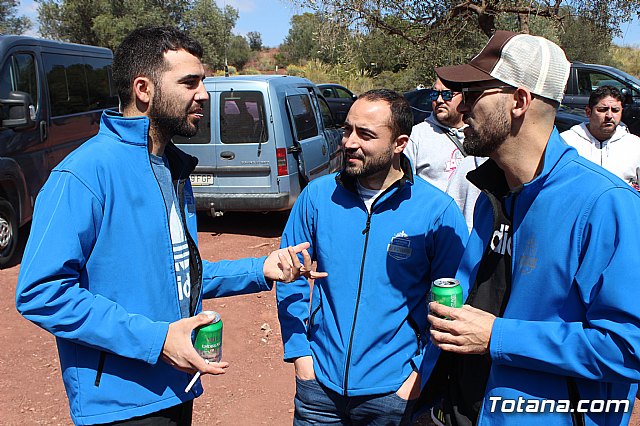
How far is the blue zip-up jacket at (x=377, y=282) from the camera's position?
8.08 feet

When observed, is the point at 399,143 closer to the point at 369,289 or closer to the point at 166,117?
the point at 369,289

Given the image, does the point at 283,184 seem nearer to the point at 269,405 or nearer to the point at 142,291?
the point at 269,405

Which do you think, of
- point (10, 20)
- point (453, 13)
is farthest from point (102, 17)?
point (453, 13)

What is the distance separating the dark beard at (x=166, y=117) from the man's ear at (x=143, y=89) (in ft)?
0.08

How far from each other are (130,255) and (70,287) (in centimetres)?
24

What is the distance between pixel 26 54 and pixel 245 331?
4552 mm

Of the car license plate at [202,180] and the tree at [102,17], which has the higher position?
the tree at [102,17]

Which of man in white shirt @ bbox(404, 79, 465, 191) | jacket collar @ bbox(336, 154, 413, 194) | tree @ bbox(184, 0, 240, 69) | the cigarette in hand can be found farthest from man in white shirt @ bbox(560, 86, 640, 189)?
tree @ bbox(184, 0, 240, 69)

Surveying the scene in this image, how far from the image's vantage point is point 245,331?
211 inches

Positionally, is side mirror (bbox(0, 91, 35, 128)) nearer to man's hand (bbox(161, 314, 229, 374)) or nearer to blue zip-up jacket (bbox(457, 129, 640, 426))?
man's hand (bbox(161, 314, 229, 374))

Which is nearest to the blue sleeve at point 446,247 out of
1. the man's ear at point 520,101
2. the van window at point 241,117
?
the man's ear at point 520,101

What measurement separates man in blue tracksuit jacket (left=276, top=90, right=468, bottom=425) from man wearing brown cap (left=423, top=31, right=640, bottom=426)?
400mm

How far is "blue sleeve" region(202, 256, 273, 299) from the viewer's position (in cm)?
258

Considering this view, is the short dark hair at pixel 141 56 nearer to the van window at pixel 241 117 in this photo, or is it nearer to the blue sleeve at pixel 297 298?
the blue sleeve at pixel 297 298
